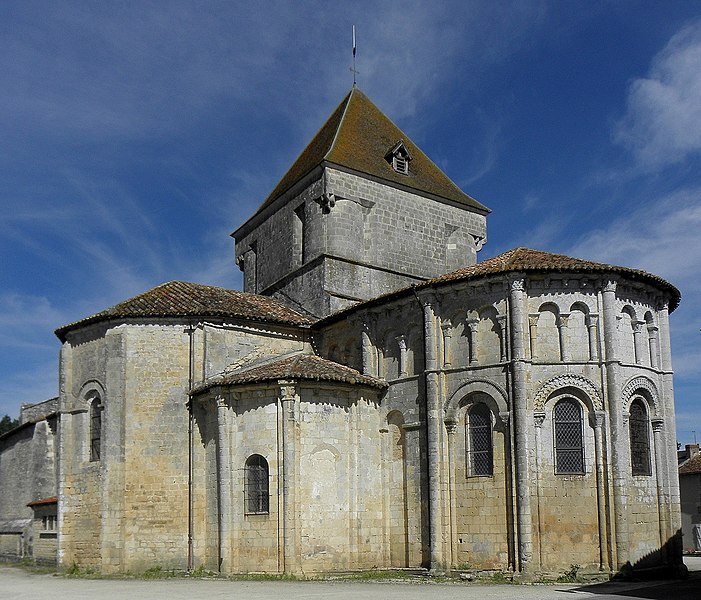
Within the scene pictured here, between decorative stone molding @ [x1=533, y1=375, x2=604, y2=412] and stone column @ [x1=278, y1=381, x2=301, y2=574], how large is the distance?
633 centimetres

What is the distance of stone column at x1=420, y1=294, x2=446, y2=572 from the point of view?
21688 millimetres

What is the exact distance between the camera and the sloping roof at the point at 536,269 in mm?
21516

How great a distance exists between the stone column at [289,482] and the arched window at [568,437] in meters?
6.74

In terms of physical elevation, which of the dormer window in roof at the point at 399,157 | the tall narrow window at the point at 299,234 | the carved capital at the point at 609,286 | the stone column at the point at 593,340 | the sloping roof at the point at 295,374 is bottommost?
the sloping roof at the point at 295,374

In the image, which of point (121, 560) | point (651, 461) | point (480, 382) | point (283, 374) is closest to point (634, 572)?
point (651, 461)

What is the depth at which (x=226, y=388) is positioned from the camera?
76.5 ft

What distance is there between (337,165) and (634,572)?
1679 centimetres

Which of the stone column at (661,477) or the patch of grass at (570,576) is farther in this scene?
the stone column at (661,477)

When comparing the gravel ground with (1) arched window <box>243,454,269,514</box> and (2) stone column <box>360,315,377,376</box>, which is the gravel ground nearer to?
(1) arched window <box>243,454,269,514</box>

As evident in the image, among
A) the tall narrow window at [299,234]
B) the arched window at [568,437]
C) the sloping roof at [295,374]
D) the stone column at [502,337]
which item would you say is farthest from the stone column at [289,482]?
the tall narrow window at [299,234]

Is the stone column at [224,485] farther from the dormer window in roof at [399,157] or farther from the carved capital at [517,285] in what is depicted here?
the dormer window in roof at [399,157]

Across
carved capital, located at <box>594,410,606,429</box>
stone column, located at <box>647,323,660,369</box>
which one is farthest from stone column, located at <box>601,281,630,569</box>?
stone column, located at <box>647,323,660,369</box>

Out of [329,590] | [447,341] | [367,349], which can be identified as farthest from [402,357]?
[329,590]

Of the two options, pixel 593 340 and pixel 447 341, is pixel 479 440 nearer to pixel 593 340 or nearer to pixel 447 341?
pixel 447 341
